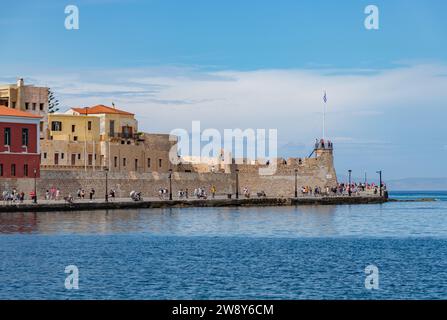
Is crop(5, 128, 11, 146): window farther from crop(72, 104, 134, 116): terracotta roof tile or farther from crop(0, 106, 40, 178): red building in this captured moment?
crop(72, 104, 134, 116): terracotta roof tile

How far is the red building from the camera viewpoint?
218 ft

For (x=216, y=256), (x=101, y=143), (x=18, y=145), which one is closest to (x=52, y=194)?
(x=18, y=145)

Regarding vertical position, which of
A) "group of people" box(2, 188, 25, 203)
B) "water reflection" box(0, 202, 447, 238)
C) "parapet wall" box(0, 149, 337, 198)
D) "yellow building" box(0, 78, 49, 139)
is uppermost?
"yellow building" box(0, 78, 49, 139)

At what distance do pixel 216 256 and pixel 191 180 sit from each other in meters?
42.0

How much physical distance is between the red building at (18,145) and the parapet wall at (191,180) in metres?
0.65

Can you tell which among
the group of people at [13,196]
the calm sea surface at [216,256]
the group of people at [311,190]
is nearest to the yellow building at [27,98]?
the group of people at [13,196]

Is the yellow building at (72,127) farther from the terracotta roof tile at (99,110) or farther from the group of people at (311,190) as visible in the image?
the group of people at (311,190)

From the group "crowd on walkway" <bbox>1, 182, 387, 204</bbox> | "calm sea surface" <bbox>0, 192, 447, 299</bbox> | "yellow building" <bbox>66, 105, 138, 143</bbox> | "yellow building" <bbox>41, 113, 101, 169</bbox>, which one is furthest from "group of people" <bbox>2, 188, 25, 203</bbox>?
"yellow building" <bbox>66, 105, 138, 143</bbox>

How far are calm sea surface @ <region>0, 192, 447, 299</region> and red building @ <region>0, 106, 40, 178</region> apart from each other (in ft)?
20.7

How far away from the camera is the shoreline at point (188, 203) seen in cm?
6336

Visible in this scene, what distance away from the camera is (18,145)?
67438 millimetres

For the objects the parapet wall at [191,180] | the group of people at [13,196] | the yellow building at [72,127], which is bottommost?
the group of people at [13,196]
